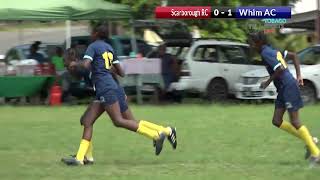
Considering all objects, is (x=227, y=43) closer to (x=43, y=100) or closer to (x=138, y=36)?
(x=138, y=36)

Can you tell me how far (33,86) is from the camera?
1870cm

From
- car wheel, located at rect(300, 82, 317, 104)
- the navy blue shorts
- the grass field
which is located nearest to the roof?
the grass field

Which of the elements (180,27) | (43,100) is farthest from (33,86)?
(180,27)

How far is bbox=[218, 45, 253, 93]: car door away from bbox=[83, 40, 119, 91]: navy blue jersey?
10.3 metres

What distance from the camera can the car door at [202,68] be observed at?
18.8 metres

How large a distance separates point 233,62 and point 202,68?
1.00m

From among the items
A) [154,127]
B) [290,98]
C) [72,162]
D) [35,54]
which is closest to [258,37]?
[290,98]

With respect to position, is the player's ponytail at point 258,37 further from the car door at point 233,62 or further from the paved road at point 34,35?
the paved road at point 34,35

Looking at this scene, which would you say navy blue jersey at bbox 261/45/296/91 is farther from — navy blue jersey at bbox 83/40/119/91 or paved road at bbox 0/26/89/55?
paved road at bbox 0/26/89/55

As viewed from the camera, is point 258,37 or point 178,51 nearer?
point 258,37

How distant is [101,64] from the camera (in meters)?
8.92

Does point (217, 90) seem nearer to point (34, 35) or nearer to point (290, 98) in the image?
point (290, 98)

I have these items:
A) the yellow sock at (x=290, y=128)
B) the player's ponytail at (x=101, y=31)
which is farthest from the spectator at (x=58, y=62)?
the yellow sock at (x=290, y=128)

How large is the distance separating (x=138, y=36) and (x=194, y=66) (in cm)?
Answer: 379
